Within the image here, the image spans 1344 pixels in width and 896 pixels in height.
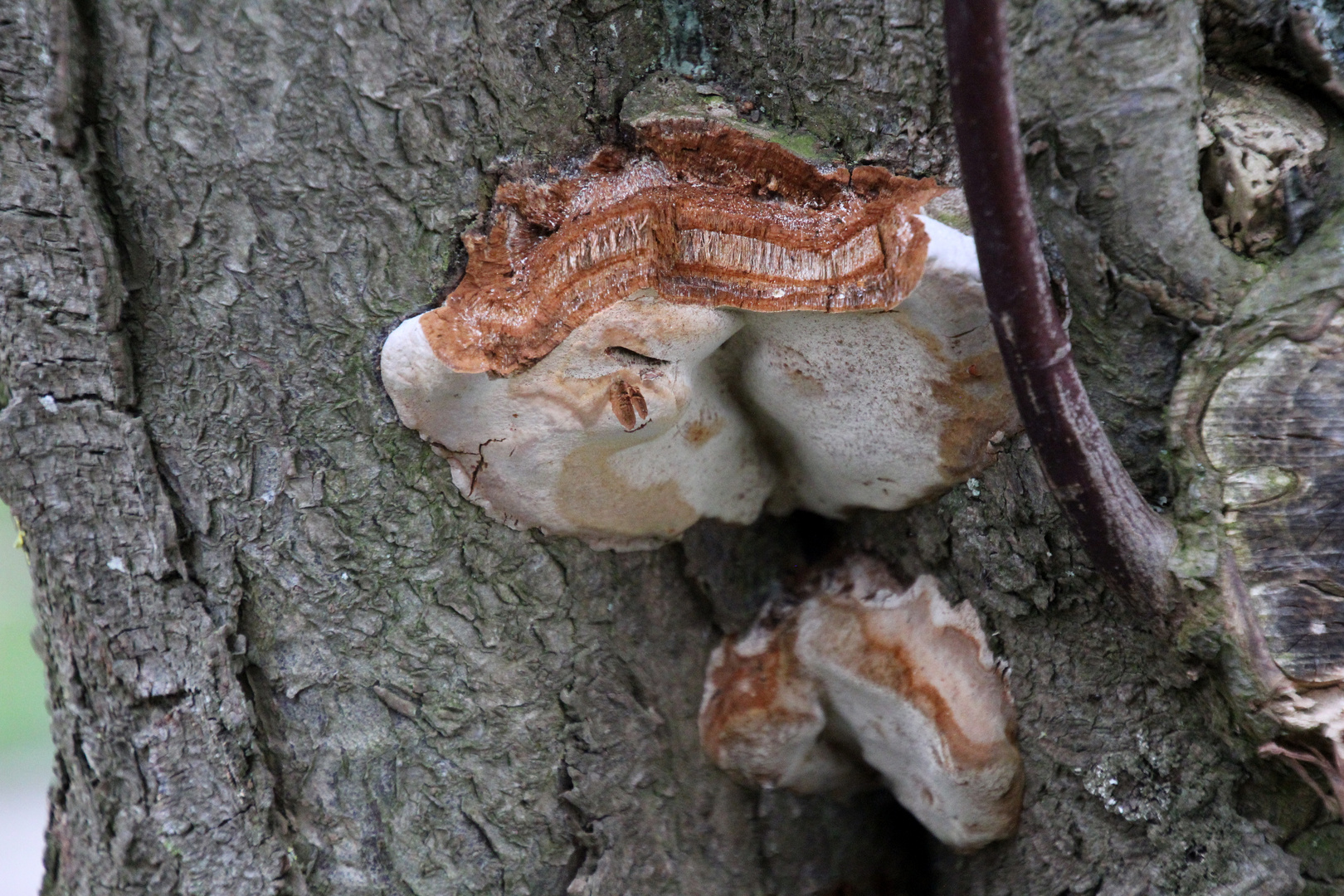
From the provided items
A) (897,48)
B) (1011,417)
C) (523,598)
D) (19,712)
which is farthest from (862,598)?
(19,712)

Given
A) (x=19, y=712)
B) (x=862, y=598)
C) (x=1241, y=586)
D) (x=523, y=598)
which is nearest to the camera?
(x=1241, y=586)

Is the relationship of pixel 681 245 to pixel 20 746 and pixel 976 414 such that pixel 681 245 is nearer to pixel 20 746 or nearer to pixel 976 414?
pixel 976 414

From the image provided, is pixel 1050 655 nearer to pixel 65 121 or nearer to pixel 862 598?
pixel 862 598

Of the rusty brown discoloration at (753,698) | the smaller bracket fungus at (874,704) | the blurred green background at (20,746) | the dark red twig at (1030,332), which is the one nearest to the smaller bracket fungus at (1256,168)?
the dark red twig at (1030,332)

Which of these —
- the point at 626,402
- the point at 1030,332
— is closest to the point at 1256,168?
the point at 1030,332

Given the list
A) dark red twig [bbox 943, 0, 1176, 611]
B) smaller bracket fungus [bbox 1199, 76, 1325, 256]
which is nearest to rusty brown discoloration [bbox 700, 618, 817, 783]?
dark red twig [bbox 943, 0, 1176, 611]

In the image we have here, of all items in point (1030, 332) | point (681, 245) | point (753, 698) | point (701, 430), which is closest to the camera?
point (1030, 332)

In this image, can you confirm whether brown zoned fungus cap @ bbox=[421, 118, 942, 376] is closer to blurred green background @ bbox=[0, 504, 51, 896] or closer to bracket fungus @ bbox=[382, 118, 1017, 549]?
bracket fungus @ bbox=[382, 118, 1017, 549]
